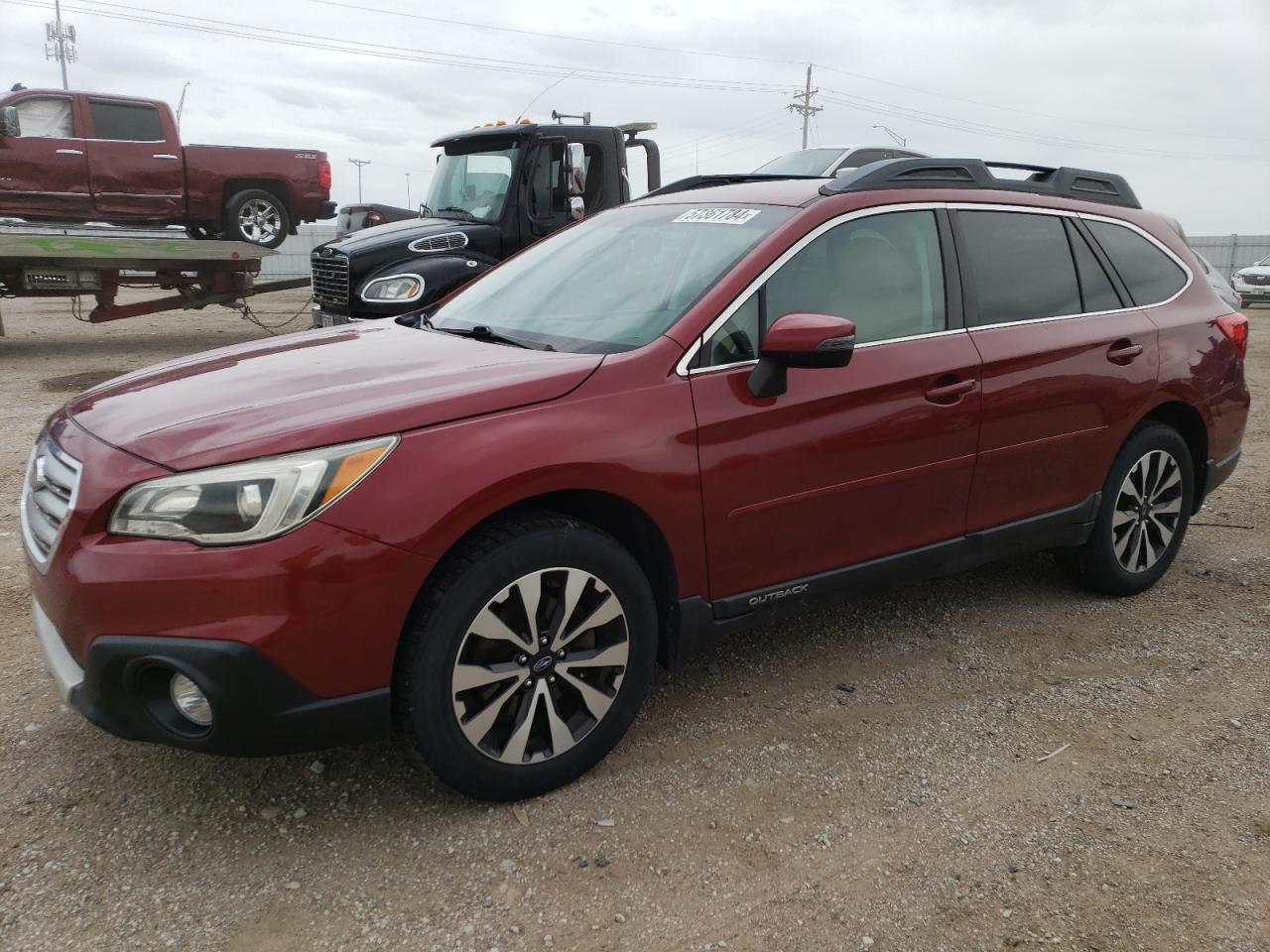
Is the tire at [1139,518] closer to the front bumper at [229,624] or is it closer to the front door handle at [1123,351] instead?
the front door handle at [1123,351]

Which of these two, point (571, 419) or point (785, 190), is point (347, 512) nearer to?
point (571, 419)

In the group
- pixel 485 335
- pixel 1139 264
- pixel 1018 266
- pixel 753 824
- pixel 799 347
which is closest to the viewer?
pixel 753 824

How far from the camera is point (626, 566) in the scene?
9.07 feet

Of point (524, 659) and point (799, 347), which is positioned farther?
point (799, 347)

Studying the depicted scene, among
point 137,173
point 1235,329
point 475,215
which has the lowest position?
point 1235,329

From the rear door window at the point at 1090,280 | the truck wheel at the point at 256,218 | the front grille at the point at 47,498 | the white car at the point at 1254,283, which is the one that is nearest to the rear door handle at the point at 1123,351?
the rear door window at the point at 1090,280

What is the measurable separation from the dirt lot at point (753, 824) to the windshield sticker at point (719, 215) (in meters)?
1.53

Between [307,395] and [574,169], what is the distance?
641cm

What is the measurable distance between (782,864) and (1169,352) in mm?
2798

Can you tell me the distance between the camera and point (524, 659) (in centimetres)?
263

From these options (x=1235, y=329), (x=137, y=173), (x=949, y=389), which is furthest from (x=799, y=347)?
(x=137, y=173)

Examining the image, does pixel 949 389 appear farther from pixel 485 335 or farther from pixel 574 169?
pixel 574 169

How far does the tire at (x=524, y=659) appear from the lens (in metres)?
2.49

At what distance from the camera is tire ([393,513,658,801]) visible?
2.49 meters
